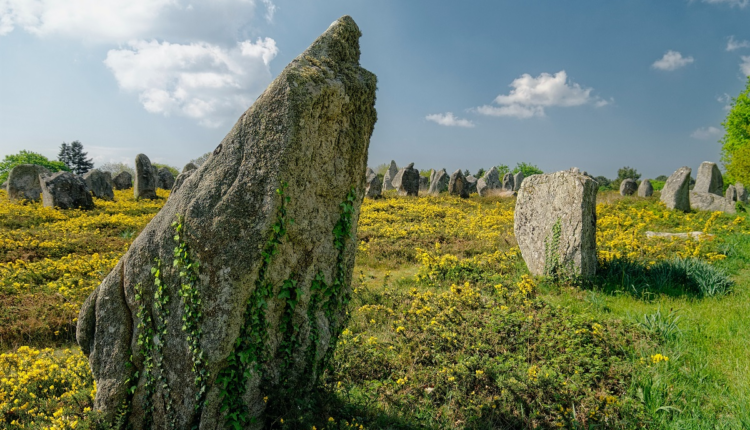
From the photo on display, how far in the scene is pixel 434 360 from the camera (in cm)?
538

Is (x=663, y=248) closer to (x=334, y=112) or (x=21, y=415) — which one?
(x=334, y=112)

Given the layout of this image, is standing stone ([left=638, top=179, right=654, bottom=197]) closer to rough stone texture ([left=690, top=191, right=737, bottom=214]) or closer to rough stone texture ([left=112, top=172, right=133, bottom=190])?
rough stone texture ([left=690, top=191, right=737, bottom=214])

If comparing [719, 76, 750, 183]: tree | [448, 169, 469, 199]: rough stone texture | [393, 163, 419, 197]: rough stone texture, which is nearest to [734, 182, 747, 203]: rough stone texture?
[719, 76, 750, 183]: tree

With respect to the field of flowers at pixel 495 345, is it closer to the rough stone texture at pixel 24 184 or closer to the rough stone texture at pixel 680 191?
the rough stone texture at pixel 680 191

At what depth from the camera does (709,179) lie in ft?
68.2

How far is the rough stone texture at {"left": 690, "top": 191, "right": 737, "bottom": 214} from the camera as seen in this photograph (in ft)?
58.2

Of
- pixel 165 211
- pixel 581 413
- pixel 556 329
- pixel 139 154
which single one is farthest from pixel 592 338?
pixel 139 154

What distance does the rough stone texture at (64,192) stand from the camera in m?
18.5

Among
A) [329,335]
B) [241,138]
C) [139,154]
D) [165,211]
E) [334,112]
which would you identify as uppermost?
[139,154]

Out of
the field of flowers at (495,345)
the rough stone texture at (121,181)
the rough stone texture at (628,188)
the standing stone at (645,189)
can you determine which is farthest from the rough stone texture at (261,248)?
the rough stone texture at (121,181)

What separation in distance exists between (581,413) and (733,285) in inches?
229

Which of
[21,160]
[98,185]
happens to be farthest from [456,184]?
[21,160]

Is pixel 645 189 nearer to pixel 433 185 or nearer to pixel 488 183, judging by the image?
pixel 488 183

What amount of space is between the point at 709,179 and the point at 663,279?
688 inches
